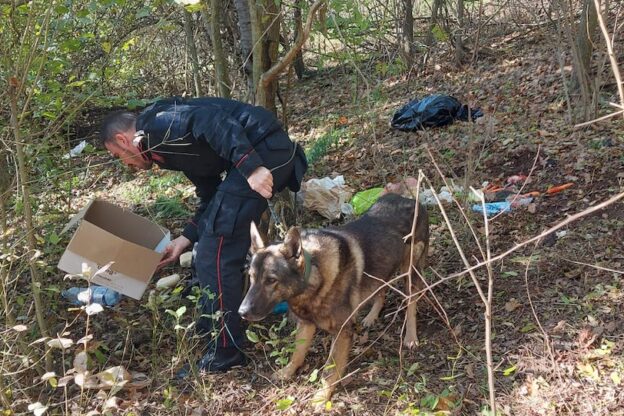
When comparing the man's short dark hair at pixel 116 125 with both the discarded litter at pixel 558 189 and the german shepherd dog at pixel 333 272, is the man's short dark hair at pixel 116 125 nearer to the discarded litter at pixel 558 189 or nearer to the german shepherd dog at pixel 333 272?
the german shepherd dog at pixel 333 272

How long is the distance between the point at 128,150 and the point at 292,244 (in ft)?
4.18

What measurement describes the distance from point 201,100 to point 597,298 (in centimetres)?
308

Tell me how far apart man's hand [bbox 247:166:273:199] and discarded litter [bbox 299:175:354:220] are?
2267mm

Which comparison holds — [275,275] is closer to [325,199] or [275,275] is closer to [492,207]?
[325,199]

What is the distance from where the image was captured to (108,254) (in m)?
3.97

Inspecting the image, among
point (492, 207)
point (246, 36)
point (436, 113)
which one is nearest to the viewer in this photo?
point (246, 36)

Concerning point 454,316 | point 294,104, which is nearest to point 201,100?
point 454,316

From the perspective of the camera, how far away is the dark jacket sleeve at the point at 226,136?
3.68 meters

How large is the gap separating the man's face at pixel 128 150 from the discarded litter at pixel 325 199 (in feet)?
7.58

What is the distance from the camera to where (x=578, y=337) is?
386 cm

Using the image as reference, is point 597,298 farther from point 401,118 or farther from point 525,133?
point 401,118

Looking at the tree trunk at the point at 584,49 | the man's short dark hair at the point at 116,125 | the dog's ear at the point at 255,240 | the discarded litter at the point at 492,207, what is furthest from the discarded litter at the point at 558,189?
the man's short dark hair at the point at 116,125

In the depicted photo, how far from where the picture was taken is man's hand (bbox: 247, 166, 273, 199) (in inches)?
146

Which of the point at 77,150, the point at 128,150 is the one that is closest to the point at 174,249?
the point at 128,150
